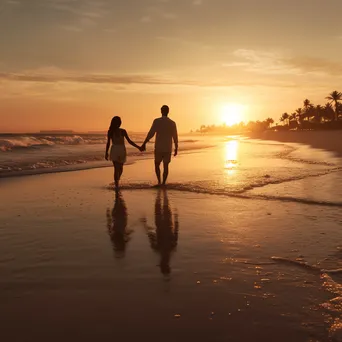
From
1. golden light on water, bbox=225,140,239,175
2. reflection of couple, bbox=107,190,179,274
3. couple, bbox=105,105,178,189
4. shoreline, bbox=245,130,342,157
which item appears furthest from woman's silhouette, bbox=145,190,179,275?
shoreline, bbox=245,130,342,157

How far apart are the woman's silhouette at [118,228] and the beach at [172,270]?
19 millimetres

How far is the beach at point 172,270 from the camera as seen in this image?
8.51 feet

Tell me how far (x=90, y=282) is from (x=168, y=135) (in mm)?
7193

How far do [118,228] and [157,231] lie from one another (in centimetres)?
66

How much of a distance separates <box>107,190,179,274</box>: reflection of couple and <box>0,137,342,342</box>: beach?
0.06 ft

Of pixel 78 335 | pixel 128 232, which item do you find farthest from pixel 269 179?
pixel 78 335

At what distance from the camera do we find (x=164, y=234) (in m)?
5.16

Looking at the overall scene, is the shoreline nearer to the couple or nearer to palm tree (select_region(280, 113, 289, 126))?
the couple

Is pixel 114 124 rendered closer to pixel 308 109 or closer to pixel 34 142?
pixel 34 142

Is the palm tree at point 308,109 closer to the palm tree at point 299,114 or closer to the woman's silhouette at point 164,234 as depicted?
the palm tree at point 299,114

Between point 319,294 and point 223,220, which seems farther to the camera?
point 223,220

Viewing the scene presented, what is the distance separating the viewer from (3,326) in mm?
2609

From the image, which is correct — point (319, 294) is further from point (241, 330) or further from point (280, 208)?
point (280, 208)

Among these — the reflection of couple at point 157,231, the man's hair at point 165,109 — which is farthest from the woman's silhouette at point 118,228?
the man's hair at point 165,109
